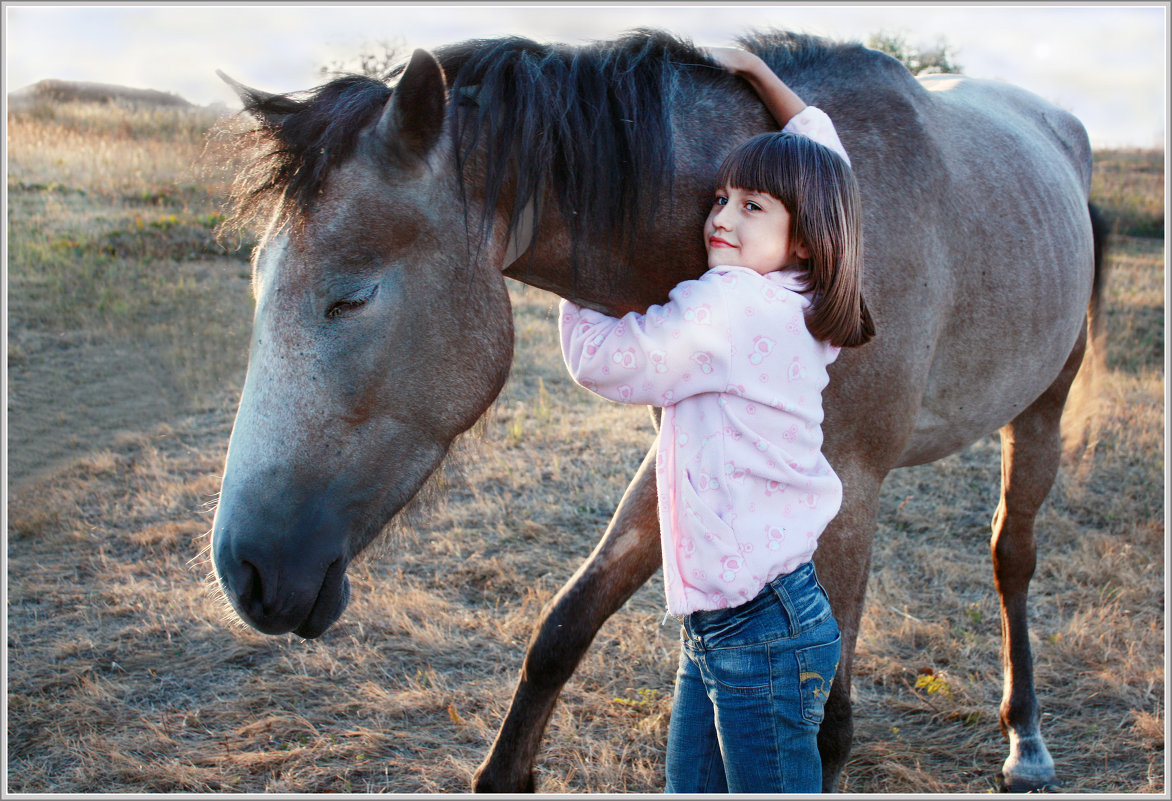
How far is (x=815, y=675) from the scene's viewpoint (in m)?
1.61

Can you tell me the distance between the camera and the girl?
1.54m

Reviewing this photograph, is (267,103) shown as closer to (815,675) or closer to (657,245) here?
(657,245)

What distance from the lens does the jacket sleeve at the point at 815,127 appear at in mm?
1887

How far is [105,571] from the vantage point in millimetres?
4023

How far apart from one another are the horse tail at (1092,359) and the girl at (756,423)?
2.76 metres

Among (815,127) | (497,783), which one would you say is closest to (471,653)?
(497,783)

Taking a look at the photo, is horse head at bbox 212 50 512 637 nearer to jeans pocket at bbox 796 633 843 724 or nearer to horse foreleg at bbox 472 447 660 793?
horse foreleg at bbox 472 447 660 793

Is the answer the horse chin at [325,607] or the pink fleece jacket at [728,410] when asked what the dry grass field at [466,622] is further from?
the pink fleece jacket at [728,410]

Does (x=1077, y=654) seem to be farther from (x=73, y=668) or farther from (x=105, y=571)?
(x=105, y=571)

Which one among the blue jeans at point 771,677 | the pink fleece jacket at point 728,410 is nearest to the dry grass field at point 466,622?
the pink fleece jacket at point 728,410

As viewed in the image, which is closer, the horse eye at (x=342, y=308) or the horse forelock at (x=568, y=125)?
the horse eye at (x=342, y=308)

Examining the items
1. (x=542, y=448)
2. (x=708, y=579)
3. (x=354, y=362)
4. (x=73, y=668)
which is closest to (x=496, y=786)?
(x=708, y=579)

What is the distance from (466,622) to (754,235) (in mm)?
2571

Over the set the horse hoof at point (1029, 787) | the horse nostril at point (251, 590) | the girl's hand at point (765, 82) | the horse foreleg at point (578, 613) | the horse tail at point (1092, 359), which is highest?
the girl's hand at point (765, 82)
